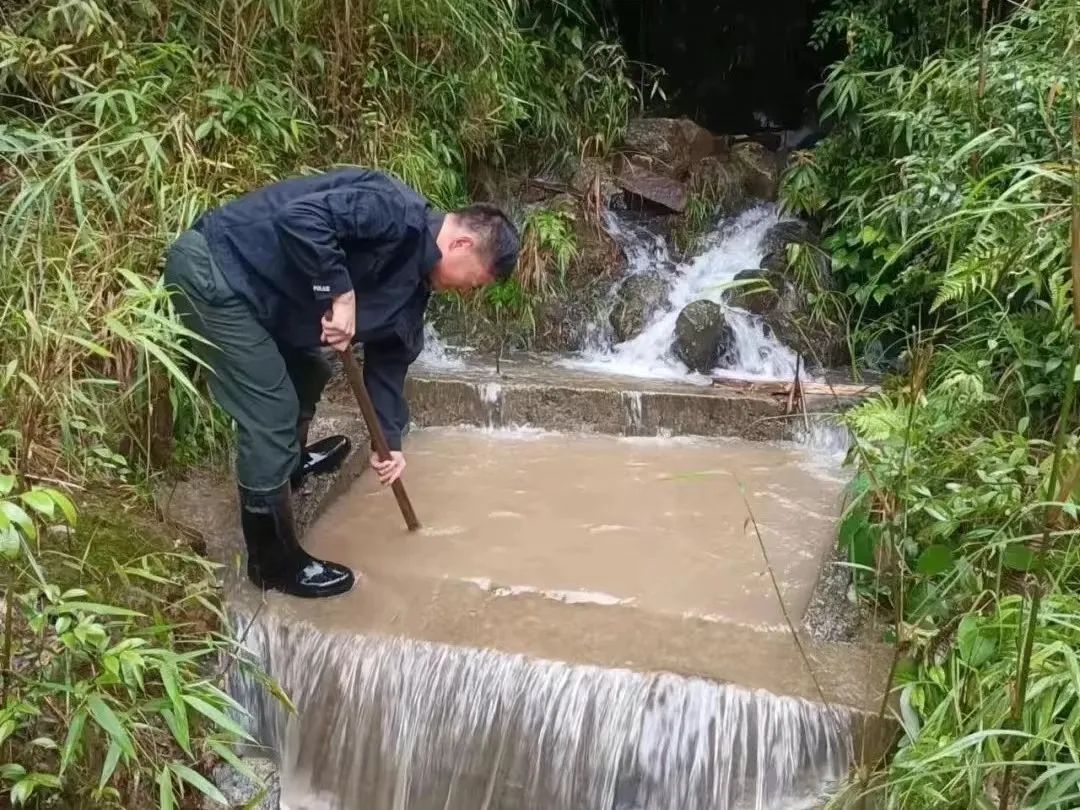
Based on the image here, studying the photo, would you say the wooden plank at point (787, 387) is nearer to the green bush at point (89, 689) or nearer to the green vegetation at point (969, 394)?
the green vegetation at point (969, 394)

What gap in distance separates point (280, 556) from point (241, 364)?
0.69m

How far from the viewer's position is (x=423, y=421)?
4.87 m

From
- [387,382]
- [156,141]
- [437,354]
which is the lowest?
[437,354]

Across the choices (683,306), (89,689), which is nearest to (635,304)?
(683,306)

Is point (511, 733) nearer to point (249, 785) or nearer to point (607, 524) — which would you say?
point (249, 785)

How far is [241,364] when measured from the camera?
2914 millimetres

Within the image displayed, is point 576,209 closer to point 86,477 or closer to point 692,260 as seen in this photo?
point 692,260

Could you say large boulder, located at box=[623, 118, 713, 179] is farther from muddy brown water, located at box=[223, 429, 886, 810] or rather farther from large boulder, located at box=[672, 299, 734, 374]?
muddy brown water, located at box=[223, 429, 886, 810]

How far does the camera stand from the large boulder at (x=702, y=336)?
552 cm

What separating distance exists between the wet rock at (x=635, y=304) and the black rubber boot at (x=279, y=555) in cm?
307

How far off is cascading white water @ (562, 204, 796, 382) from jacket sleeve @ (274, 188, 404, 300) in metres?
2.89

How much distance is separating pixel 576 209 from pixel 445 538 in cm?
326

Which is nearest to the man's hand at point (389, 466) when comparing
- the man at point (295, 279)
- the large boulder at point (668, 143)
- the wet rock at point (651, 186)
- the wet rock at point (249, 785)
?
the man at point (295, 279)

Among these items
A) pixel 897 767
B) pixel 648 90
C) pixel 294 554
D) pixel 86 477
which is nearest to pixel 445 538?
pixel 294 554
